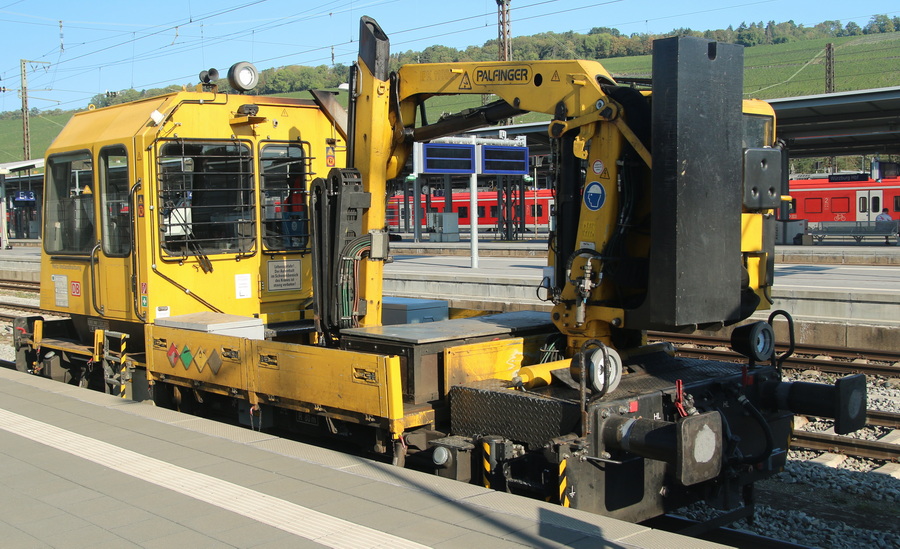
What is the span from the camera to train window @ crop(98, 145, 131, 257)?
8305 millimetres

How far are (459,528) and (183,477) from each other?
2239 millimetres

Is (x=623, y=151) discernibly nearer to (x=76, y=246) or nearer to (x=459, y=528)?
(x=459, y=528)

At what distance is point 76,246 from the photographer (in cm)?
916

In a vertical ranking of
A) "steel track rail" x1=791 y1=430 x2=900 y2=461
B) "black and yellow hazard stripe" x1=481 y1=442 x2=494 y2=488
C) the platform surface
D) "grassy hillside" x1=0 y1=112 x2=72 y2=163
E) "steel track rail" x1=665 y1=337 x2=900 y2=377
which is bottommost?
"steel track rail" x1=791 y1=430 x2=900 y2=461

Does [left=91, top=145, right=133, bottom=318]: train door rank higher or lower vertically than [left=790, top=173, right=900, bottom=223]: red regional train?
lower

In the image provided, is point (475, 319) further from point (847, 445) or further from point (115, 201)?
point (115, 201)

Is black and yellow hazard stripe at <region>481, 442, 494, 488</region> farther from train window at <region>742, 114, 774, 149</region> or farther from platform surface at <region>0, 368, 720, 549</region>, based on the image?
train window at <region>742, 114, 774, 149</region>

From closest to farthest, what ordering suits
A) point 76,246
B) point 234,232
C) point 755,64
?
point 234,232
point 76,246
point 755,64

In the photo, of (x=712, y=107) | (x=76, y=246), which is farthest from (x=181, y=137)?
(x=712, y=107)

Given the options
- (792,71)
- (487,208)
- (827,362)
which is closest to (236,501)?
(827,362)

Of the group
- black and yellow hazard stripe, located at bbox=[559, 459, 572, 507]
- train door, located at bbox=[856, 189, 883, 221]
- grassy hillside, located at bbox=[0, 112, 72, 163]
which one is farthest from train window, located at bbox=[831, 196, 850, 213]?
grassy hillside, located at bbox=[0, 112, 72, 163]

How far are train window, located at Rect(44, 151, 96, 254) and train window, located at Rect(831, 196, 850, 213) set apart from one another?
1557 inches

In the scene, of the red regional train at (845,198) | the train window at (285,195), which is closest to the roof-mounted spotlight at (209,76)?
the train window at (285,195)

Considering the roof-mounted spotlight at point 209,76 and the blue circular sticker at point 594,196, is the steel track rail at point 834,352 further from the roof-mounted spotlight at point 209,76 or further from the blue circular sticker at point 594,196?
the roof-mounted spotlight at point 209,76
